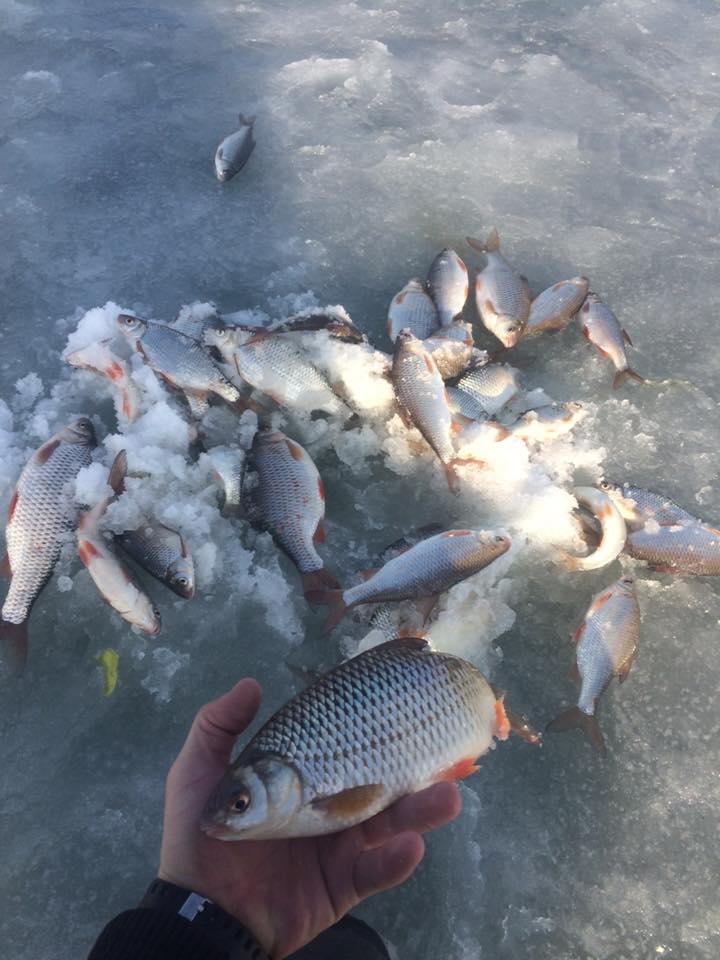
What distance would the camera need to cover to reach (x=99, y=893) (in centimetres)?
246

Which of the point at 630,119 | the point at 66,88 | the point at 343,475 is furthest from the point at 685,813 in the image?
the point at 66,88

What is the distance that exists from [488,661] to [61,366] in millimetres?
2843

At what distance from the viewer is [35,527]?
302cm


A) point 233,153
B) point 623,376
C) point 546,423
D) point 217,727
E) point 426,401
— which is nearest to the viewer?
point 217,727

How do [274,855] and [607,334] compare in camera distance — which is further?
[607,334]

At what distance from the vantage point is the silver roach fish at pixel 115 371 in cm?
345

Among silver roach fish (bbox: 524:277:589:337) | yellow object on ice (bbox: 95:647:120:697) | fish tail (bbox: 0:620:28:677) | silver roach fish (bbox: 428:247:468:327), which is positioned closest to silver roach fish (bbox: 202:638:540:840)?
yellow object on ice (bbox: 95:647:120:697)

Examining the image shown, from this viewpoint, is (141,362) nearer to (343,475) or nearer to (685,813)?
(343,475)

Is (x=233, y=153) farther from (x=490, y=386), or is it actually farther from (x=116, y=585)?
(x=116, y=585)

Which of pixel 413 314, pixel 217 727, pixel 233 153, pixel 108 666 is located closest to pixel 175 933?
pixel 217 727

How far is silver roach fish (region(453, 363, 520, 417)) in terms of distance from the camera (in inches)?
144

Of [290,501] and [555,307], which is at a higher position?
[555,307]

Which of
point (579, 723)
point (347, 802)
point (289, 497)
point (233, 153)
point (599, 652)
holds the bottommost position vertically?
point (579, 723)

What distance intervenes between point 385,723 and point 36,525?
1.90 meters
